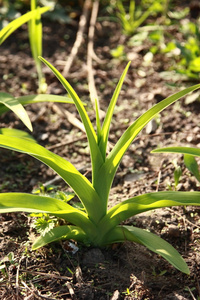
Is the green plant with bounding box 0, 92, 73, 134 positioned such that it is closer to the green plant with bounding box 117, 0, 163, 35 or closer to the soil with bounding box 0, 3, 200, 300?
the soil with bounding box 0, 3, 200, 300

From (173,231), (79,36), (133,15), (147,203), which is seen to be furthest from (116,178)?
(133,15)

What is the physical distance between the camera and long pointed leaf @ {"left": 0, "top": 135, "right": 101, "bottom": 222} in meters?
1.28

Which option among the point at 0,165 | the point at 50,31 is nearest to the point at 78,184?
the point at 0,165

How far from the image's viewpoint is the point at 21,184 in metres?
1.92

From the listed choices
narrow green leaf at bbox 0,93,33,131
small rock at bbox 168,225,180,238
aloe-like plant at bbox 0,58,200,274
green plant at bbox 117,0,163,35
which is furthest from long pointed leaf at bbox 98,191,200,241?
green plant at bbox 117,0,163,35

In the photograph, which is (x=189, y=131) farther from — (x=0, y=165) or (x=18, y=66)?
(x=18, y=66)

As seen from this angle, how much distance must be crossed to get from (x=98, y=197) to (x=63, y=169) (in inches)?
6.6

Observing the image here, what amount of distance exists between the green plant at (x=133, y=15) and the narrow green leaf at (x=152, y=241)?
1883 millimetres

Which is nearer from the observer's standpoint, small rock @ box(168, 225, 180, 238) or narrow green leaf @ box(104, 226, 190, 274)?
narrow green leaf @ box(104, 226, 190, 274)

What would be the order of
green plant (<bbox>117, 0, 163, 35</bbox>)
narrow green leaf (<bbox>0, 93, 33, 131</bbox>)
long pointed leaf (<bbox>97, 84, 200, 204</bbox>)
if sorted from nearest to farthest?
long pointed leaf (<bbox>97, 84, 200, 204</bbox>) → narrow green leaf (<bbox>0, 93, 33, 131</bbox>) → green plant (<bbox>117, 0, 163, 35</bbox>)

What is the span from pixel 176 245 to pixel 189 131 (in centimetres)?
78

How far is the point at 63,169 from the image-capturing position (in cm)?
131

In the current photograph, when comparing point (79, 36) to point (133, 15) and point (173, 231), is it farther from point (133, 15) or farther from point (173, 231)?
point (173, 231)

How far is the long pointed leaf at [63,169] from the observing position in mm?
1278
